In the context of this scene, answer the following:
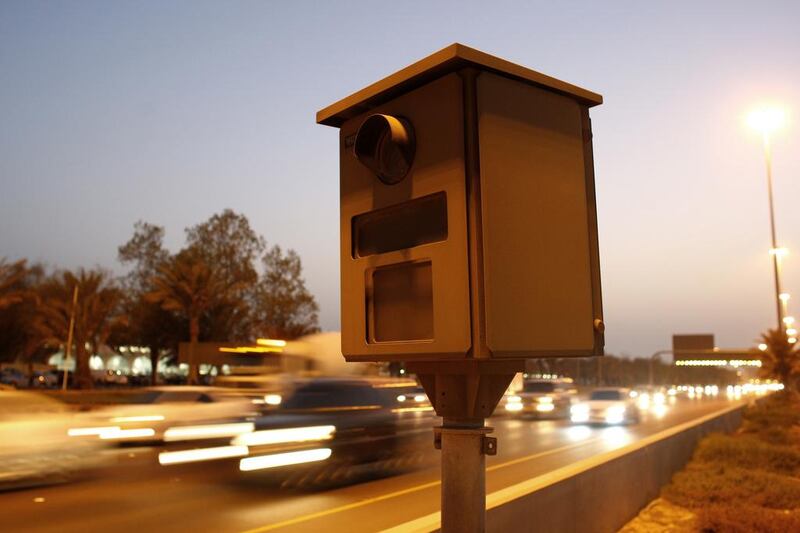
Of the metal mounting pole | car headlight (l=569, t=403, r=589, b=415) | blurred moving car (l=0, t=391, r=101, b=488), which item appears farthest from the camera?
car headlight (l=569, t=403, r=589, b=415)

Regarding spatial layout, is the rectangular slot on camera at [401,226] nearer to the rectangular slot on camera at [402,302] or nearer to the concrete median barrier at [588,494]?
the rectangular slot on camera at [402,302]

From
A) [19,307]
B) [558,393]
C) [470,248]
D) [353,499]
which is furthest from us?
[19,307]

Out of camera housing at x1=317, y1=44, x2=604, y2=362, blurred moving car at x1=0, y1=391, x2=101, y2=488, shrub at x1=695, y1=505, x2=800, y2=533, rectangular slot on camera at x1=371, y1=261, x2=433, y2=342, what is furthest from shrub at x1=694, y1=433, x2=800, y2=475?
rectangular slot on camera at x1=371, y1=261, x2=433, y2=342

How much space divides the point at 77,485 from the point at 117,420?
2.22 metres

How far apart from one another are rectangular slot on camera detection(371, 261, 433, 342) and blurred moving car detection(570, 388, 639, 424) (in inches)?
993

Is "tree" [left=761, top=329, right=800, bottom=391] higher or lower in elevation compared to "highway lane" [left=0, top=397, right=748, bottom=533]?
higher

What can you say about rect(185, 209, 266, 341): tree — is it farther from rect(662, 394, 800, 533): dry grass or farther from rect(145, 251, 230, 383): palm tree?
rect(662, 394, 800, 533): dry grass

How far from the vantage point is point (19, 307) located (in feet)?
161

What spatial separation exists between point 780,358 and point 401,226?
125 ft

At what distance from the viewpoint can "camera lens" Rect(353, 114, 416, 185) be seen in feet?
8.26

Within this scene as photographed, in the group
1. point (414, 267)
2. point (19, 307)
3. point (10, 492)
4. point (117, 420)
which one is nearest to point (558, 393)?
point (117, 420)

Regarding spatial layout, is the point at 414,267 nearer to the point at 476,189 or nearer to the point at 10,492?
the point at 476,189

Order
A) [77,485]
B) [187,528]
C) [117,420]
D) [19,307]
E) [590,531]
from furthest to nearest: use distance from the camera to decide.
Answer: [19,307], [117,420], [77,485], [187,528], [590,531]

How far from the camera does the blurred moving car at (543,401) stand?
2930 centimetres
